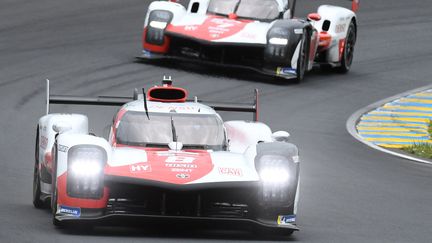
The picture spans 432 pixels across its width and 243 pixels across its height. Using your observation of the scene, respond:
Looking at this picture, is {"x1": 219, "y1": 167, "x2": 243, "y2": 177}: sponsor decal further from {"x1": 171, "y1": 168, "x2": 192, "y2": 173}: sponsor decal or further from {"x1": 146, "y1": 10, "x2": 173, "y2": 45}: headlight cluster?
{"x1": 146, "y1": 10, "x2": 173, "y2": 45}: headlight cluster

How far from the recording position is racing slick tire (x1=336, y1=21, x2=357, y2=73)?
1063 inches

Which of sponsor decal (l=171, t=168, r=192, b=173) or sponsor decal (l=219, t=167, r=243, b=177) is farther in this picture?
sponsor decal (l=219, t=167, r=243, b=177)

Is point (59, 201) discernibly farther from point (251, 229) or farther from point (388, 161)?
point (388, 161)

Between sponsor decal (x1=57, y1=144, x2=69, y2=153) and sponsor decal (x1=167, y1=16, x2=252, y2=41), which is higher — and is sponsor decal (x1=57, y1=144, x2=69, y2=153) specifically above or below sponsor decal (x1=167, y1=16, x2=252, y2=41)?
above

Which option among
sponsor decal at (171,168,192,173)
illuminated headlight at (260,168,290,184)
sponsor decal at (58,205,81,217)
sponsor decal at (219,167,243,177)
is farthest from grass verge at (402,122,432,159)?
sponsor decal at (58,205,81,217)

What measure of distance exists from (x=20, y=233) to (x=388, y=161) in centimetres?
771

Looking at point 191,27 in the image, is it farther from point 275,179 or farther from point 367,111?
point 275,179

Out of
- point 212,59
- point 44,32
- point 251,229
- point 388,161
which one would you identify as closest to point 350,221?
point 251,229

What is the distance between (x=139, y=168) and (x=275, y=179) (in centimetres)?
120

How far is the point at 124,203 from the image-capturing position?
12.6m

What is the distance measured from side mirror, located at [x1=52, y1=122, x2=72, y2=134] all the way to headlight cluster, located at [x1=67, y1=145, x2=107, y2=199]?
1.47 m

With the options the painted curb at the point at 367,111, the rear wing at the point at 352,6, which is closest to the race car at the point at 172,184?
the painted curb at the point at 367,111

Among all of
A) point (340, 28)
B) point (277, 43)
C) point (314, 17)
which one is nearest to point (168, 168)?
point (277, 43)

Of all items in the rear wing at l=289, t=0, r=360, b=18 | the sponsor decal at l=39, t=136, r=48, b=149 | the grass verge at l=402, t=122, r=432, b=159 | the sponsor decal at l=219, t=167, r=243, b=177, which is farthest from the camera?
the rear wing at l=289, t=0, r=360, b=18
